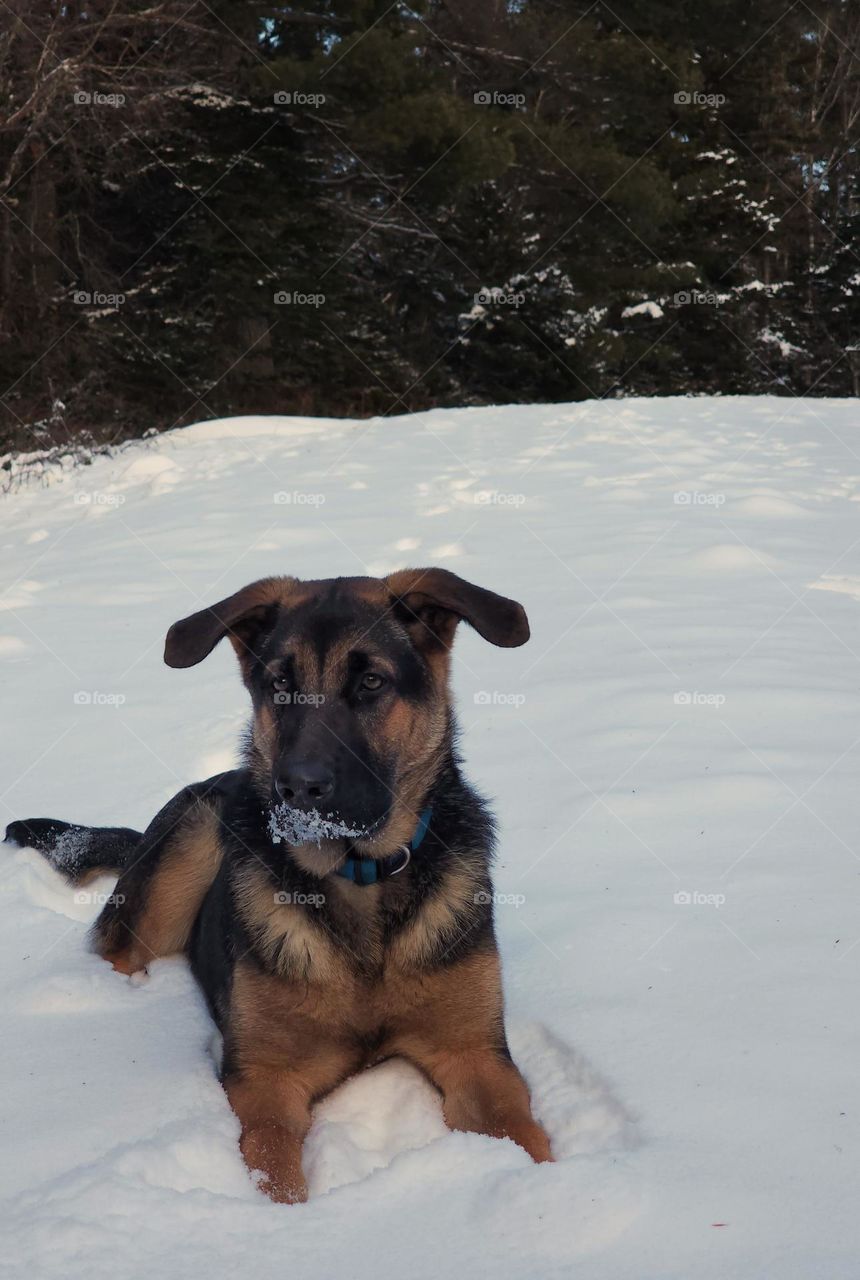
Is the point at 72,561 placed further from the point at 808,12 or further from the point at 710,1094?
the point at 808,12

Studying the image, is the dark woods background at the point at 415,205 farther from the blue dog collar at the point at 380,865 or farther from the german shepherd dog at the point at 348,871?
the blue dog collar at the point at 380,865

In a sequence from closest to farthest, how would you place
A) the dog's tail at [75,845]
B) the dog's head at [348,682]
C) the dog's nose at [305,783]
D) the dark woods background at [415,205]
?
the dog's nose at [305,783]
the dog's head at [348,682]
the dog's tail at [75,845]
the dark woods background at [415,205]

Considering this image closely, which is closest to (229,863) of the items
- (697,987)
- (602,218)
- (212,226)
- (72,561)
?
(697,987)

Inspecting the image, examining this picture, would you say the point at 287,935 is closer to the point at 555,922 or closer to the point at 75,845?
the point at 555,922

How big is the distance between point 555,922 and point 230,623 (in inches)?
59.6

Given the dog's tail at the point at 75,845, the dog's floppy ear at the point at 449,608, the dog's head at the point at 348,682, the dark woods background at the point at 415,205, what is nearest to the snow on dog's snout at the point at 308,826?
the dog's head at the point at 348,682

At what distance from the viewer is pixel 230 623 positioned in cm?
366

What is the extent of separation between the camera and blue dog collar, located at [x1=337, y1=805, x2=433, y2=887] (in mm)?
3512

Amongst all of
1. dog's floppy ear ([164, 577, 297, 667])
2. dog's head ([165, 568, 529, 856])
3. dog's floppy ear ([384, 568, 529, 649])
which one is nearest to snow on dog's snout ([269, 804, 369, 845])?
dog's head ([165, 568, 529, 856])

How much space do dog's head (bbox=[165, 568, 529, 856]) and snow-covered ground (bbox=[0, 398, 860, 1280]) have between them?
0.77 m

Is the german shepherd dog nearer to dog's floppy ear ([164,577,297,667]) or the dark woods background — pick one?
dog's floppy ear ([164,577,297,667])

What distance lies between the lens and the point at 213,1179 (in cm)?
279

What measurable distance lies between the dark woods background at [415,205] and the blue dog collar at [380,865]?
547 inches

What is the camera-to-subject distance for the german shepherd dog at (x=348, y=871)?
322 cm
